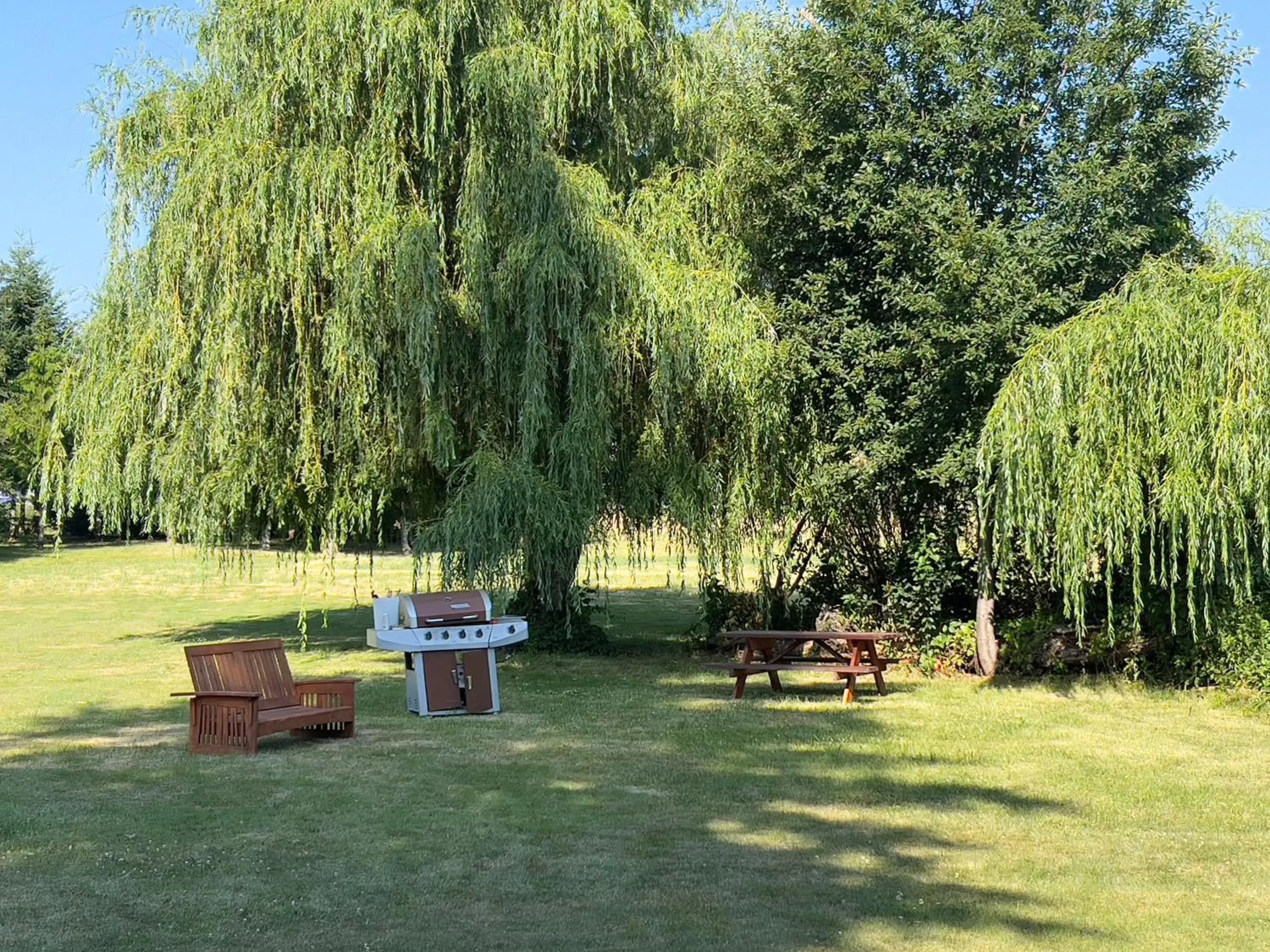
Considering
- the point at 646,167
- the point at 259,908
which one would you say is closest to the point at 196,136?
the point at 646,167

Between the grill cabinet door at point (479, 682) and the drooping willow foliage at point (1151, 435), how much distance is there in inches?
188

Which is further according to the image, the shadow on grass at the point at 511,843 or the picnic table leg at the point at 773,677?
the picnic table leg at the point at 773,677

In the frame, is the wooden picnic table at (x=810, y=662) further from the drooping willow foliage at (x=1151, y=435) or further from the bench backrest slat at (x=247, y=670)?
the bench backrest slat at (x=247, y=670)

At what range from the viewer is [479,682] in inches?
452

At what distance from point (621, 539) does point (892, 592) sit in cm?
313

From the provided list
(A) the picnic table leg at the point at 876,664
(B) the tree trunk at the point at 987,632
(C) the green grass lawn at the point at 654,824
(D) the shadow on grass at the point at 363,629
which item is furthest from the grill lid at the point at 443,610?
(B) the tree trunk at the point at 987,632

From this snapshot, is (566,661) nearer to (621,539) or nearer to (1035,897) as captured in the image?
(621,539)

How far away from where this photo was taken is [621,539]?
48.4 feet

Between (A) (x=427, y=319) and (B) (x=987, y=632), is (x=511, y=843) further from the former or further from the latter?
(B) (x=987, y=632)

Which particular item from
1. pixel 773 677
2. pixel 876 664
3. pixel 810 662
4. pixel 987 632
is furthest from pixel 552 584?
pixel 987 632

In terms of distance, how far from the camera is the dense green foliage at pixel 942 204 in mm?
12664

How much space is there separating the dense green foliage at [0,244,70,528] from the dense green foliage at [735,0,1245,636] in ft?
83.7

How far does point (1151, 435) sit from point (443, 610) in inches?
244

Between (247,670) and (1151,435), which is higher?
(1151,435)
